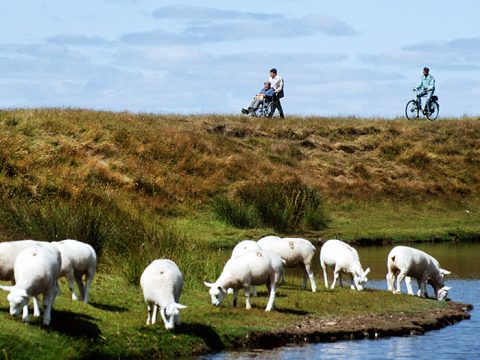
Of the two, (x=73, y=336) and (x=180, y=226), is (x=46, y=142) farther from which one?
(x=73, y=336)

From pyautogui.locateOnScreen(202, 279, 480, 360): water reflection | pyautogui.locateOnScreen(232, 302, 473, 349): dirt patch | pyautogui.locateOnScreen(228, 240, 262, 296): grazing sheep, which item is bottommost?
pyautogui.locateOnScreen(202, 279, 480, 360): water reflection

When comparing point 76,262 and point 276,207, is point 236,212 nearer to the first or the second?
point 276,207

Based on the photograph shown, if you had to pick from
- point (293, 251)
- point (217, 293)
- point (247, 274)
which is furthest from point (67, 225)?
point (247, 274)

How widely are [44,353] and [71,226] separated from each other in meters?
9.17

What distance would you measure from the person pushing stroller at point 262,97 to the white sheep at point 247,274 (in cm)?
3534

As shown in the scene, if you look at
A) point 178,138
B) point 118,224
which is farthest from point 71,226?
point 178,138

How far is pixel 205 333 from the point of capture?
1919cm

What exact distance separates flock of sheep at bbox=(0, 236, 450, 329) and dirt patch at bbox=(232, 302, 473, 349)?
3.56ft

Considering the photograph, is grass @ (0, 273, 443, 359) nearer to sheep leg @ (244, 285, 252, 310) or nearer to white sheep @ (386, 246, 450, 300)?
sheep leg @ (244, 285, 252, 310)

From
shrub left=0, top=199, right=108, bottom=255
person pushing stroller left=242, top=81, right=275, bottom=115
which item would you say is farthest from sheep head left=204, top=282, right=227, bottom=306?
person pushing stroller left=242, top=81, right=275, bottom=115

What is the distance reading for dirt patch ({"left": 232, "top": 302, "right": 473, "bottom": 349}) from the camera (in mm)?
19766

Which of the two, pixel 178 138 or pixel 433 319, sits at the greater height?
pixel 178 138

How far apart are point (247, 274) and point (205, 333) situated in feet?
5.39

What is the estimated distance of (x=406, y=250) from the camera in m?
25.1
